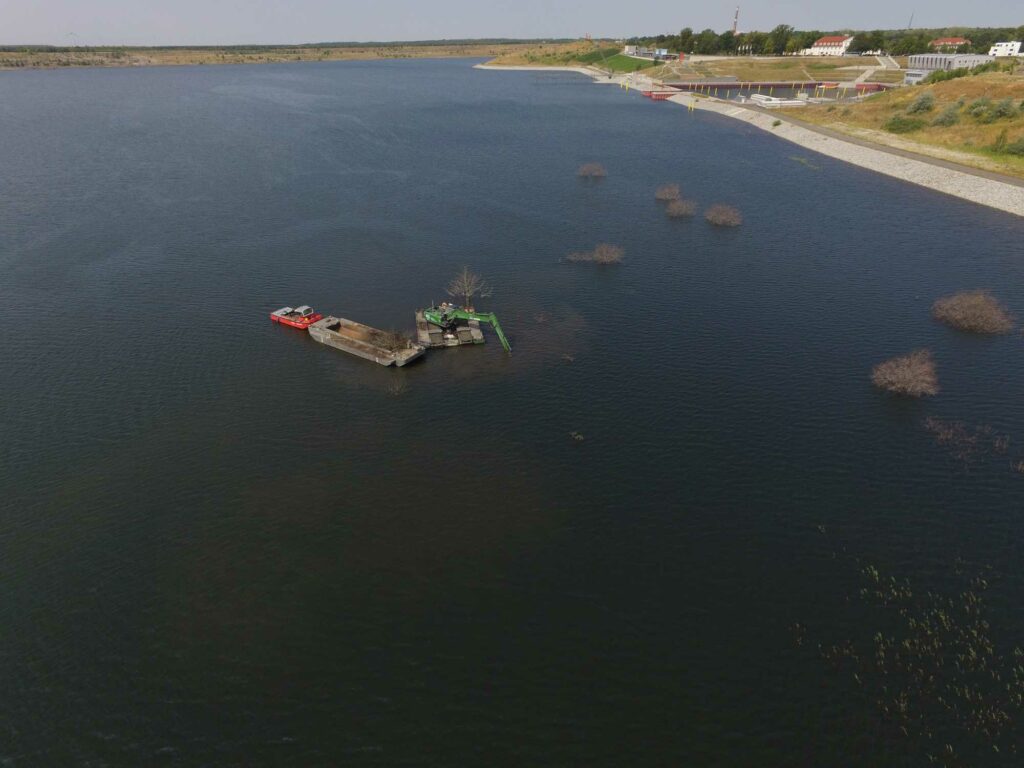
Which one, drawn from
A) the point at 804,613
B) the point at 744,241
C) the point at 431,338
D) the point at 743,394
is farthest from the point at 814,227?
the point at 804,613

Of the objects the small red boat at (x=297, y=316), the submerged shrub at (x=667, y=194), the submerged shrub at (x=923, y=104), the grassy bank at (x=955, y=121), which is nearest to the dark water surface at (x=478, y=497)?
the small red boat at (x=297, y=316)

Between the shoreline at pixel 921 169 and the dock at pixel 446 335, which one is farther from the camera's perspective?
the shoreline at pixel 921 169

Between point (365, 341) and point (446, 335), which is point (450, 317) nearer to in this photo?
point (446, 335)

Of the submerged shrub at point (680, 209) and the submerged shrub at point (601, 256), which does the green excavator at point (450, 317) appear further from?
the submerged shrub at point (680, 209)

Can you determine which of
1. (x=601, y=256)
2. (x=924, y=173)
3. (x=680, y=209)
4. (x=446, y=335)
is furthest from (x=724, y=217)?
(x=446, y=335)

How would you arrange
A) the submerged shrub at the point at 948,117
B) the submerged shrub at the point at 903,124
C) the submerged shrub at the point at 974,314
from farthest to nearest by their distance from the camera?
the submerged shrub at the point at 903,124 → the submerged shrub at the point at 948,117 → the submerged shrub at the point at 974,314

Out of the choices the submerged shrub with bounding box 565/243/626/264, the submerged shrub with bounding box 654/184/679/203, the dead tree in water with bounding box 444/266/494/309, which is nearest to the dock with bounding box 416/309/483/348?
the dead tree in water with bounding box 444/266/494/309

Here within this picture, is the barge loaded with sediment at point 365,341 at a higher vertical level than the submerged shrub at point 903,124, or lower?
lower
